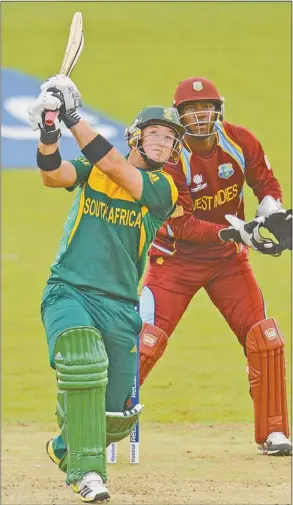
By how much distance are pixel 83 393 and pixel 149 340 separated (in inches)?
64.8

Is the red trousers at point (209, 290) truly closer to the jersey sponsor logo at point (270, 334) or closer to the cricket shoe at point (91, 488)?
the jersey sponsor logo at point (270, 334)

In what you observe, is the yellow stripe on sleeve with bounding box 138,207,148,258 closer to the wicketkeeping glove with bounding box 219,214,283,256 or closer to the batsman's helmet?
the batsman's helmet

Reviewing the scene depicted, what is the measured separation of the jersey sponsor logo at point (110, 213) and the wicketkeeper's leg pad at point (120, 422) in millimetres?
820

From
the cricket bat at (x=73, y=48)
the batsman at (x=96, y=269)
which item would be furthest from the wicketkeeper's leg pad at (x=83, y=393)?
the cricket bat at (x=73, y=48)

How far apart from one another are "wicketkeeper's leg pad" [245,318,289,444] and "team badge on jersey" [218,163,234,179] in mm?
797

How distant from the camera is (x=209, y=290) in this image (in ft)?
23.4

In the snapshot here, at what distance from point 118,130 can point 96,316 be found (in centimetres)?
1126

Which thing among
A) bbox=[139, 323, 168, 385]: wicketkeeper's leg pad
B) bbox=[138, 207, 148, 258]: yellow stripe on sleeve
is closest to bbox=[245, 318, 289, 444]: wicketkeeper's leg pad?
bbox=[139, 323, 168, 385]: wicketkeeper's leg pad

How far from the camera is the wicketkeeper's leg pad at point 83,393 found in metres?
5.27

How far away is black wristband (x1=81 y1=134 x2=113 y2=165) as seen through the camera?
5379mm

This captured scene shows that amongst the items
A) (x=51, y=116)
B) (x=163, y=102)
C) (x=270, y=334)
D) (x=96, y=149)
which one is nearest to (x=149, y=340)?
(x=270, y=334)

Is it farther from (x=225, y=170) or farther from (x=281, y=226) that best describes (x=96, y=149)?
(x=225, y=170)

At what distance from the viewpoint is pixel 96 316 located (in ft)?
18.1

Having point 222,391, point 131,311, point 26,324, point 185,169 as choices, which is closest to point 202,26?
point 26,324
